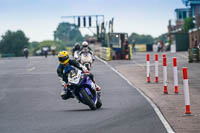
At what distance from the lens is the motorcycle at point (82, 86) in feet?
45.7

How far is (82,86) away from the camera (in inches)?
552

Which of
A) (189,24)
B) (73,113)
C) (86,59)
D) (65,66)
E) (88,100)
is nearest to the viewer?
(73,113)

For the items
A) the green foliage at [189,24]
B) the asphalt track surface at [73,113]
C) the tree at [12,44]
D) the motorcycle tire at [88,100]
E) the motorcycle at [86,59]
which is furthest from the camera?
the tree at [12,44]

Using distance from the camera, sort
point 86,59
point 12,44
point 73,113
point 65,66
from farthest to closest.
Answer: point 12,44 < point 86,59 < point 65,66 < point 73,113

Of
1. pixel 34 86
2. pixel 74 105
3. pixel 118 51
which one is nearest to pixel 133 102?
pixel 74 105

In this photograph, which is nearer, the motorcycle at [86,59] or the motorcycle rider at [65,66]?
the motorcycle rider at [65,66]

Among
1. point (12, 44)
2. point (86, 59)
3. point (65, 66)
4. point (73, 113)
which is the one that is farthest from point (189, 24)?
point (12, 44)

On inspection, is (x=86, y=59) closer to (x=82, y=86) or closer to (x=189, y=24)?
(x=82, y=86)

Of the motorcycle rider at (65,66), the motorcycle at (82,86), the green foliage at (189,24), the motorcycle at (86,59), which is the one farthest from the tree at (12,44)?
the motorcycle at (82,86)

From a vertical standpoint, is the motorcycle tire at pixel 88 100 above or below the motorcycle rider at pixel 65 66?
below

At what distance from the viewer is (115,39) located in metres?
52.2

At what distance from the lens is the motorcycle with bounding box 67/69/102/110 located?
13938mm

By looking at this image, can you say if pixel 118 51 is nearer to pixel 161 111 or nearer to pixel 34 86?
pixel 34 86

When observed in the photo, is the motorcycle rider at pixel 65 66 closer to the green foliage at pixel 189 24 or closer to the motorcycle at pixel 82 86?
the motorcycle at pixel 82 86
